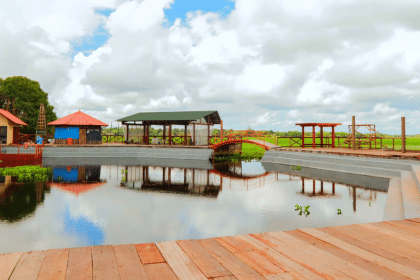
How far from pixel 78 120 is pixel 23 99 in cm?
1453

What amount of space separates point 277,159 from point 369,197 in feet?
40.5

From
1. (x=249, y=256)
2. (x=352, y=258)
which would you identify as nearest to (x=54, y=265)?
(x=249, y=256)

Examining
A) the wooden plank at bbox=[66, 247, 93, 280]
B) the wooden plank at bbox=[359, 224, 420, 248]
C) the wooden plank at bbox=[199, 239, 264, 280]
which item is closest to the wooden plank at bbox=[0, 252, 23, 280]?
the wooden plank at bbox=[66, 247, 93, 280]

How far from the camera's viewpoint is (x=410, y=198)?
7598 mm

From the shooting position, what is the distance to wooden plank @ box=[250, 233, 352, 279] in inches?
107

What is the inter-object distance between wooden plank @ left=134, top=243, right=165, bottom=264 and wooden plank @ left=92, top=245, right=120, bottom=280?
29cm

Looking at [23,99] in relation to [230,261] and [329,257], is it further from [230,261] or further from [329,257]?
[329,257]

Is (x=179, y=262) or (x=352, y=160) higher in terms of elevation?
(x=352, y=160)

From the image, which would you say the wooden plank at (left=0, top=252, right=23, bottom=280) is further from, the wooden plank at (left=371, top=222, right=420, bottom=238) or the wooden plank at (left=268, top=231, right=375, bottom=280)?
the wooden plank at (left=371, top=222, right=420, bottom=238)

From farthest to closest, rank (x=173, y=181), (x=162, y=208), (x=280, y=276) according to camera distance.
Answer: (x=173, y=181) < (x=162, y=208) < (x=280, y=276)

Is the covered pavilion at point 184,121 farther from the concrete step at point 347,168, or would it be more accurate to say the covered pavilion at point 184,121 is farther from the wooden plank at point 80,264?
the wooden plank at point 80,264

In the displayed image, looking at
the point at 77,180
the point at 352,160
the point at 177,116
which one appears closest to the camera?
the point at 77,180

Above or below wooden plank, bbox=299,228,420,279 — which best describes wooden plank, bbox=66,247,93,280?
above

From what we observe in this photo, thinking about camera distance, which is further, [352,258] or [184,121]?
[184,121]
